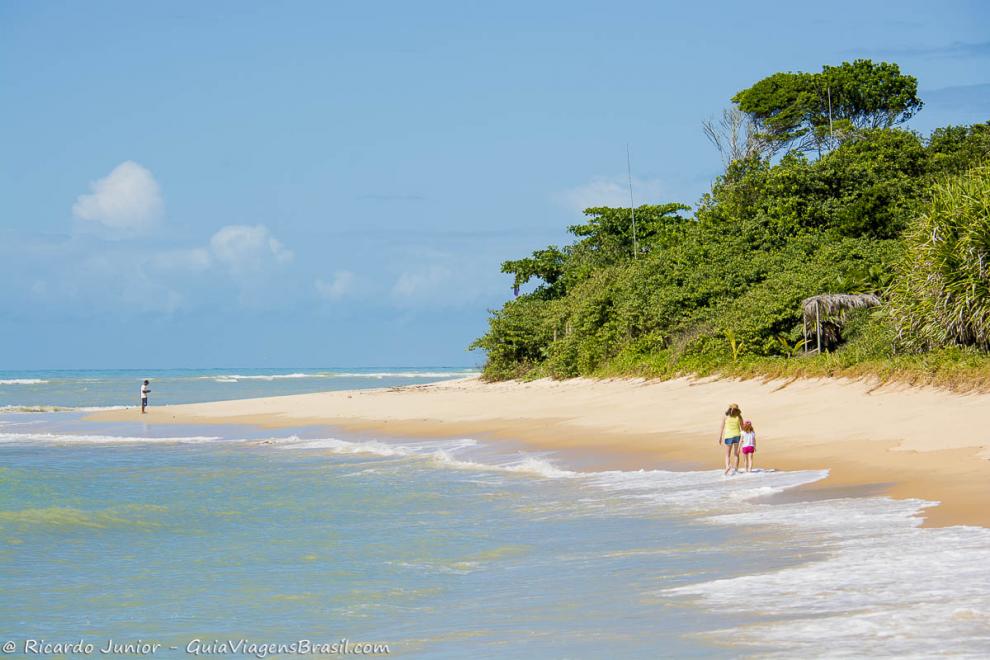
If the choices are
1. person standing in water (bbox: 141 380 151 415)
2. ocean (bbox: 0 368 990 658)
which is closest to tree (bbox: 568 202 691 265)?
person standing in water (bbox: 141 380 151 415)

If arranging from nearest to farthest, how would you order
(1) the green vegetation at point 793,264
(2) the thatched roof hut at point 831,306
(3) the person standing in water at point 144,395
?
(1) the green vegetation at point 793,264
(2) the thatched roof hut at point 831,306
(3) the person standing in water at point 144,395

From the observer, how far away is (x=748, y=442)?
49.5 feet

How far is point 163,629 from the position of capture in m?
8.23

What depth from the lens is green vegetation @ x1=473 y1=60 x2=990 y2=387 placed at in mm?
19984

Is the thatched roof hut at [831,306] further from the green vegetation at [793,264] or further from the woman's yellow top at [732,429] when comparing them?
the woman's yellow top at [732,429]

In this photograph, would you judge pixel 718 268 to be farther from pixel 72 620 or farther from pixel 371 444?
pixel 72 620

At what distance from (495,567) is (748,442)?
21.2 feet

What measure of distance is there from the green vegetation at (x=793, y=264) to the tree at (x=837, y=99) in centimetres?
8

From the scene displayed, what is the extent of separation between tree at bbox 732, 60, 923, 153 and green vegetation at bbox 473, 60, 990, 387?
0.08 meters

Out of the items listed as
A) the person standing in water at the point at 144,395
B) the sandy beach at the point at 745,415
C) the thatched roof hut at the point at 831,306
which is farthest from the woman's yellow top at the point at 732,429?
the person standing in water at the point at 144,395

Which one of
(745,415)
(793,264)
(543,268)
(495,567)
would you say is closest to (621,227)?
(543,268)

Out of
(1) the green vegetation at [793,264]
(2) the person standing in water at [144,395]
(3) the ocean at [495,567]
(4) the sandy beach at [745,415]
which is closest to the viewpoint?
(3) the ocean at [495,567]

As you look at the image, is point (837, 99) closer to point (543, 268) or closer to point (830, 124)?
point (830, 124)

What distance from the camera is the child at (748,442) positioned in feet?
49.5
